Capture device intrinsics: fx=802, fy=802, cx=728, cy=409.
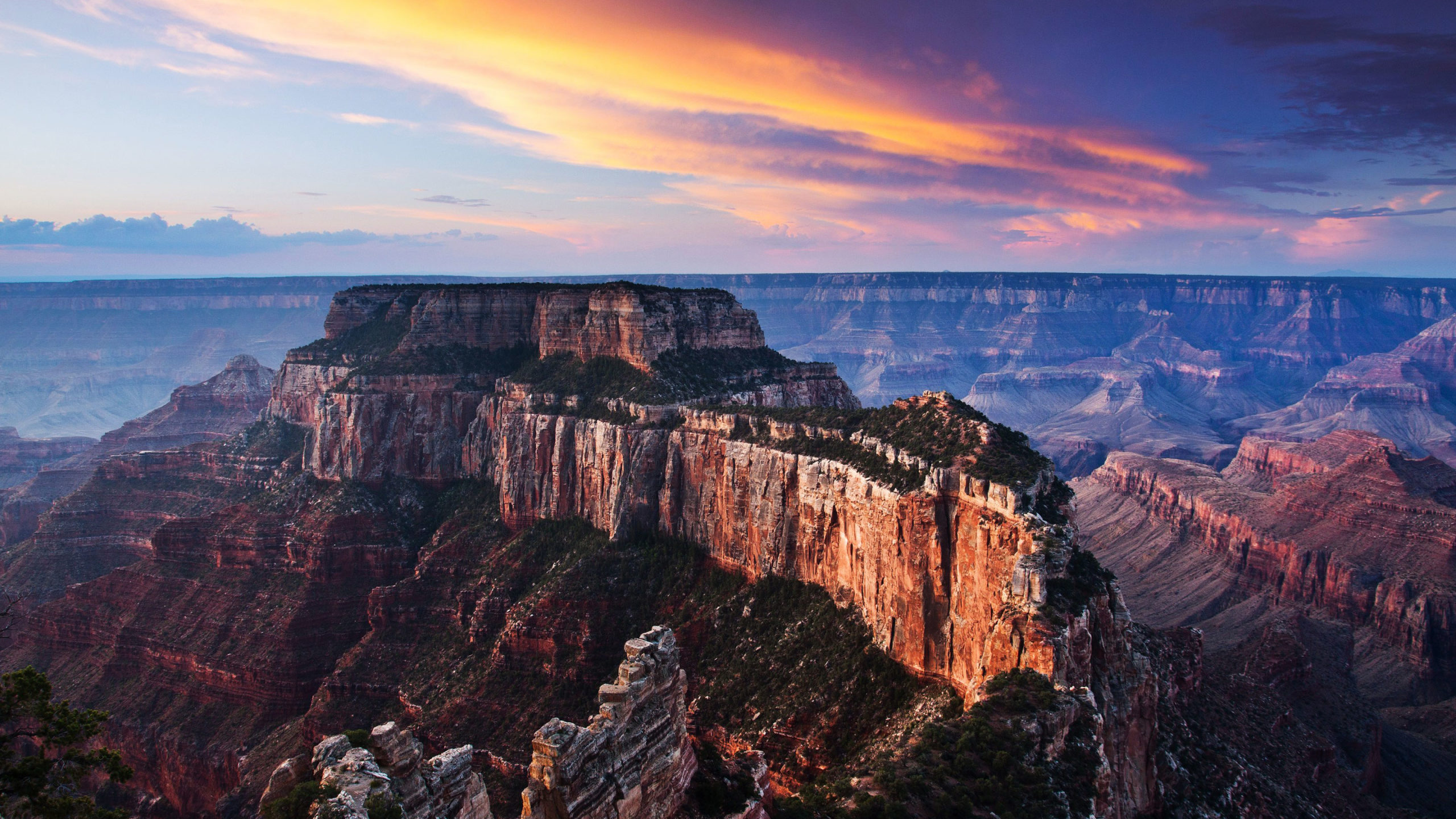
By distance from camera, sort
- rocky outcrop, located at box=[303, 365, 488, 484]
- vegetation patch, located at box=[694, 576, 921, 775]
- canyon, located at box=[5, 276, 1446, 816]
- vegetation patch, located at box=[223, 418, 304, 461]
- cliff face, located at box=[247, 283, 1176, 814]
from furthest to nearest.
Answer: vegetation patch, located at box=[223, 418, 304, 461]
rocky outcrop, located at box=[303, 365, 488, 484]
vegetation patch, located at box=[694, 576, 921, 775]
canyon, located at box=[5, 276, 1446, 816]
cliff face, located at box=[247, 283, 1176, 814]

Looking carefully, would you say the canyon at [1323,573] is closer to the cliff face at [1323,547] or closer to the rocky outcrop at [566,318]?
the cliff face at [1323,547]

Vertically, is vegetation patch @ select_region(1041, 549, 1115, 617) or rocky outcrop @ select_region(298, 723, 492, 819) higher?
vegetation patch @ select_region(1041, 549, 1115, 617)

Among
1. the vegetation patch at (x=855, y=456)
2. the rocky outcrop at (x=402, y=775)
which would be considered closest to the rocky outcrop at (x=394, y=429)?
the vegetation patch at (x=855, y=456)

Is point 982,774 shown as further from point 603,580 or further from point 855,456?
point 603,580

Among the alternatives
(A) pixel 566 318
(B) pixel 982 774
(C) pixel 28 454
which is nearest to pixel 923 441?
(B) pixel 982 774

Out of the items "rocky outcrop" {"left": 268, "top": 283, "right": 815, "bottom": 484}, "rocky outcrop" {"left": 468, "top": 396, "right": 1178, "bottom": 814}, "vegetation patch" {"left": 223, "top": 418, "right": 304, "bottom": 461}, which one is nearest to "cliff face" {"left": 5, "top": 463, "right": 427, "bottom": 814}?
"rocky outcrop" {"left": 268, "top": 283, "right": 815, "bottom": 484}

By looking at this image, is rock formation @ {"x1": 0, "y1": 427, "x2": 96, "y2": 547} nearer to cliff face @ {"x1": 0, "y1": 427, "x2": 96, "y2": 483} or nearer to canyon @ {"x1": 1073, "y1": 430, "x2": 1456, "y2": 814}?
cliff face @ {"x1": 0, "y1": 427, "x2": 96, "y2": 483}

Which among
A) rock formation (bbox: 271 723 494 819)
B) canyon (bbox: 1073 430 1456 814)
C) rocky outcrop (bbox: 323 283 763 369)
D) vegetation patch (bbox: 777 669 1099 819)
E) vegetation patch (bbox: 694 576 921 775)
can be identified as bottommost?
canyon (bbox: 1073 430 1456 814)

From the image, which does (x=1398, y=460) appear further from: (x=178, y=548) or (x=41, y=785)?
(x=178, y=548)
